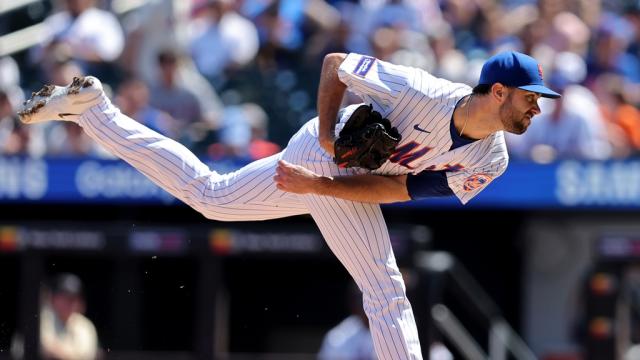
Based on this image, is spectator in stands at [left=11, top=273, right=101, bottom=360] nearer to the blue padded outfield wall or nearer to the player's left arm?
the blue padded outfield wall

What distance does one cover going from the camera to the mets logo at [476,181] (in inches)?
206

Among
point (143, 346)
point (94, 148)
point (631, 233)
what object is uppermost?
point (94, 148)

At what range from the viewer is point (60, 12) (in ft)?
34.5

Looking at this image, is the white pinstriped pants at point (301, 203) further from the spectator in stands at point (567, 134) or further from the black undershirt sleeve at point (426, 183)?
the spectator in stands at point (567, 134)

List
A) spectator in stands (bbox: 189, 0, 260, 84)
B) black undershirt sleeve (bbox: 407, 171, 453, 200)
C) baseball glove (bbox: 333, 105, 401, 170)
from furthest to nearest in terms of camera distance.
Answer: spectator in stands (bbox: 189, 0, 260, 84), black undershirt sleeve (bbox: 407, 171, 453, 200), baseball glove (bbox: 333, 105, 401, 170)

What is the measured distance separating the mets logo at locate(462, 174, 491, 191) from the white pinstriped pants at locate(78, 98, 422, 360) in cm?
43

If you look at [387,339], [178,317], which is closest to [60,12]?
[178,317]

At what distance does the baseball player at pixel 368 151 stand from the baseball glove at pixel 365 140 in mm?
25

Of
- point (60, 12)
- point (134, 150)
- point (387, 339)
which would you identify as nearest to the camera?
point (387, 339)

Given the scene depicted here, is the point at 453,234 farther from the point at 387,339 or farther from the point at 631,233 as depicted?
the point at 387,339

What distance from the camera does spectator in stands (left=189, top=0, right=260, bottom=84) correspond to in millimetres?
9945

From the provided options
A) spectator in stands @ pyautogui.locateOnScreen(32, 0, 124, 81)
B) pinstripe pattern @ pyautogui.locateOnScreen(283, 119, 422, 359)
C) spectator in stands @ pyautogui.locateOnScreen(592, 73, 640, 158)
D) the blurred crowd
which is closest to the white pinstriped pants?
pinstripe pattern @ pyautogui.locateOnScreen(283, 119, 422, 359)

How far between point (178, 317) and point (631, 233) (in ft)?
10.6

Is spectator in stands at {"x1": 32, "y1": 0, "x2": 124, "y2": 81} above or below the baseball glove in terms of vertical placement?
above
